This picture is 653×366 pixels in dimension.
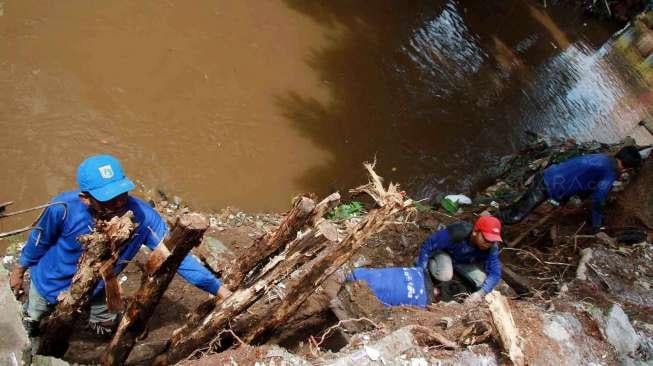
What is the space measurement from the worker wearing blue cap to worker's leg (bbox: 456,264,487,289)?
2.60 m

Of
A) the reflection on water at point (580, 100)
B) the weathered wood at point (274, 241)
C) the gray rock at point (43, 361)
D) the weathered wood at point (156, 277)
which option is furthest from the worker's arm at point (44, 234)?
the reflection on water at point (580, 100)

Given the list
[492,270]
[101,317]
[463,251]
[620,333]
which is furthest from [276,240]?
[620,333]

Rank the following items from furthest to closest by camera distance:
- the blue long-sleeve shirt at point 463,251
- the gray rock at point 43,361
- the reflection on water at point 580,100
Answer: the reflection on water at point 580,100, the blue long-sleeve shirt at point 463,251, the gray rock at point 43,361

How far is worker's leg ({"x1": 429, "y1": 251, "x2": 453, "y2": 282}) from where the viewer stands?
438 centimetres

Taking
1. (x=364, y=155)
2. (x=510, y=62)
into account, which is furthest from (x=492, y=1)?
(x=364, y=155)

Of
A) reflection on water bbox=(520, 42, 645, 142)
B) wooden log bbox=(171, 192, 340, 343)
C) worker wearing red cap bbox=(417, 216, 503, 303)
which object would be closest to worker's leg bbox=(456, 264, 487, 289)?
worker wearing red cap bbox=(417, 216, 503, 303)

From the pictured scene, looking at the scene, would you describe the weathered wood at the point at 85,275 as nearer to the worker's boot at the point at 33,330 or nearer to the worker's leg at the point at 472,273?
the worker's boot at the point at 33,330

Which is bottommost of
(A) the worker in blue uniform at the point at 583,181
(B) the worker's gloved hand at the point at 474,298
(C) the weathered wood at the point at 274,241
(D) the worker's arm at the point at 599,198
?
(D) the worker's arm at the point at 599,198

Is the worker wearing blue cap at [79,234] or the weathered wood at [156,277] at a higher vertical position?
the worker wearing blue cap at [79,234]

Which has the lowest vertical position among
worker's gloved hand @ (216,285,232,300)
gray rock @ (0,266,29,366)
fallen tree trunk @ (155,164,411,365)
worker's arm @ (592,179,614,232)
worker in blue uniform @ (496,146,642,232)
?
worker's arm @ (592,179,614,232)

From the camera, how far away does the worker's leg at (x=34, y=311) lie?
9.55 ft

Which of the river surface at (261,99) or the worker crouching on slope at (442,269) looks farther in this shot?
the river surface at (261,99)

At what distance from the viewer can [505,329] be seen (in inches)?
108

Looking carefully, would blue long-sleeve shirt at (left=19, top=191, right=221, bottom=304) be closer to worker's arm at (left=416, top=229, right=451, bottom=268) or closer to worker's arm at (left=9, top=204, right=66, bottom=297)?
worker's arm at (left=9, top=204, right=66, bottom=297)
